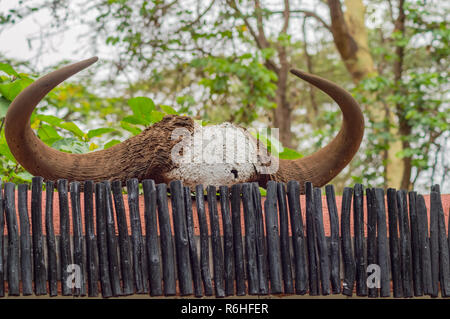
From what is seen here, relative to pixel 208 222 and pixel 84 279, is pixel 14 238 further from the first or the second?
pixel 208 222

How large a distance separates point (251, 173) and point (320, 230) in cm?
21

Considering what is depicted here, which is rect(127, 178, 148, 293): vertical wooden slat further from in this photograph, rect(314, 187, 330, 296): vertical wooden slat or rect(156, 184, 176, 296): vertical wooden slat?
rect(314, 187, 330, 296): vertical wooden slat

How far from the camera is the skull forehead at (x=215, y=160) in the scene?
43.0 inches

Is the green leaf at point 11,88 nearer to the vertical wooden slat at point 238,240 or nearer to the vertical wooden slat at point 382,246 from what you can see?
the vertical wooden slat at point 238,240

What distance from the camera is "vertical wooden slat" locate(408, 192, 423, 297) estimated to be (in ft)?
3.48

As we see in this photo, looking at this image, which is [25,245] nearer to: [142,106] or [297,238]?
[297,238]

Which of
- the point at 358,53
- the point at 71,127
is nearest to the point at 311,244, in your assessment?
the point at 71,127

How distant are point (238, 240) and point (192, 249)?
96 millimetres

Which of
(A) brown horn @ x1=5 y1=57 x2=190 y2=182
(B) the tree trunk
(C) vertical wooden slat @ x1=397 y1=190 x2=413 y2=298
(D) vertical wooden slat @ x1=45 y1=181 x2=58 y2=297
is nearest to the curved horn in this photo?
(A) brown horn @ x1=5 y1=57 x2=190 y2=182

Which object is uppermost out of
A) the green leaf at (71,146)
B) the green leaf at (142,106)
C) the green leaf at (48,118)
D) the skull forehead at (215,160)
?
the green leaf at (142,106)

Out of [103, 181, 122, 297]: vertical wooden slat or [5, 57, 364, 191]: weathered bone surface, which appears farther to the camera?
[5, 57, 364, 191]: weathered bone surface

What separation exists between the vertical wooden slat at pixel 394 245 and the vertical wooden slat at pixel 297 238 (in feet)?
0.66

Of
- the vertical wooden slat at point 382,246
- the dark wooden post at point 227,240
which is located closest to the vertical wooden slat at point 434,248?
the vertical wooden slat at point 382,246

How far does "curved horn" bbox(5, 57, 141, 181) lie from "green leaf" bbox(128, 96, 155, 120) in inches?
14.0
